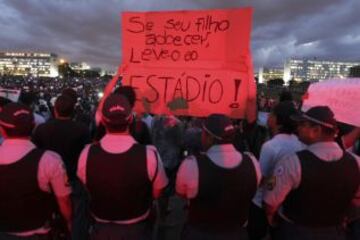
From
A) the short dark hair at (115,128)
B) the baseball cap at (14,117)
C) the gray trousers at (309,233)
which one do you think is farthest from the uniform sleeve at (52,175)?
the gray trousers at (309,233)

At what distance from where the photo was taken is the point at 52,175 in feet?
9.92

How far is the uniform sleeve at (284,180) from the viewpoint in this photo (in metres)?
2.98

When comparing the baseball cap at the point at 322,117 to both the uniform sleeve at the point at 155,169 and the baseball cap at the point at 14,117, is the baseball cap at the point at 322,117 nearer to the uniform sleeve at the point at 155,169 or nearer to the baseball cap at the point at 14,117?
the uniform sleeve at the point at 155,169

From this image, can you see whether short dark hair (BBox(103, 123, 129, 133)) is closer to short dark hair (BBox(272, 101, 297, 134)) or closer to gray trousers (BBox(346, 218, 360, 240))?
short dark hair (BBox(272, 101, 297, 134))

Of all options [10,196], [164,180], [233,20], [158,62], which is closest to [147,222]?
[164,180]

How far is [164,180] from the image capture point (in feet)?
10.3

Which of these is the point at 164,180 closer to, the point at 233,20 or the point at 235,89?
the point at 235,89

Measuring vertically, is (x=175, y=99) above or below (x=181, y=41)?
below

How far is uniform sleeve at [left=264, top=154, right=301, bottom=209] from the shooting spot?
2.98 m

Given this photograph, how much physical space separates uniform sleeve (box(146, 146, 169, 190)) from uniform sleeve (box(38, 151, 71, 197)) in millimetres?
610

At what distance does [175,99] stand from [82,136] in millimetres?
950

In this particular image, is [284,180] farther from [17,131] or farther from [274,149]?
[17,131]

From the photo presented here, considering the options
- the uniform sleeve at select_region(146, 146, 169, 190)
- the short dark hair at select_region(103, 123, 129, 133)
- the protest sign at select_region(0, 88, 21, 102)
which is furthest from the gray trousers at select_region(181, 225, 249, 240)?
the protest sign at select_region(0, 88, 21, 102)

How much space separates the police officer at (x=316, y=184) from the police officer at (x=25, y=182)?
149 centimetres
